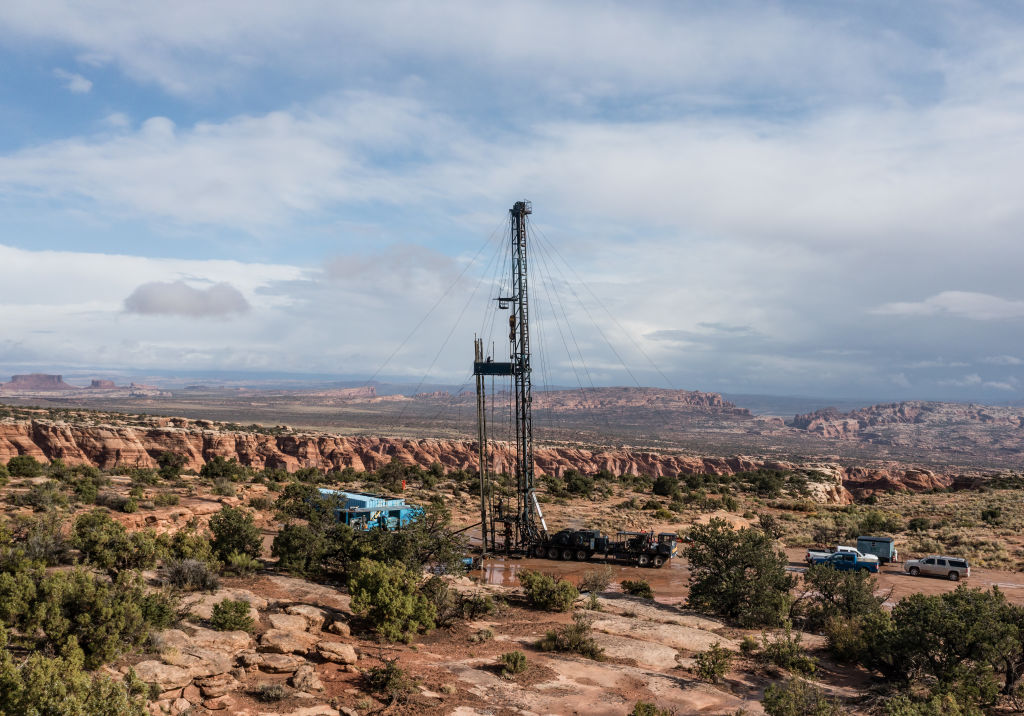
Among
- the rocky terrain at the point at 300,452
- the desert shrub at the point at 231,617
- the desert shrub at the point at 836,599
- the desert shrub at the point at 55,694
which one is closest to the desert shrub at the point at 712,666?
the desert shrub at the point at 836,599

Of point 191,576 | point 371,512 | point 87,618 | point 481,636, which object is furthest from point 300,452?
point 87,618

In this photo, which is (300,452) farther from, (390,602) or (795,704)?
(795,704)

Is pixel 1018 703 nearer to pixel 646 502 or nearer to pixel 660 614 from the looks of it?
pixel 660 614

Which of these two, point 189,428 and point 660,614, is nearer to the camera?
point 660,614

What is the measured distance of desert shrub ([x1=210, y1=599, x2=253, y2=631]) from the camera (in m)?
14.5

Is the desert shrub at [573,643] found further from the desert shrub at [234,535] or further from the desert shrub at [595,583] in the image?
the desert shrub at [234,535]

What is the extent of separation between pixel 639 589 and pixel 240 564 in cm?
1293

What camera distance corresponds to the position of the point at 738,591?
65.5 ft

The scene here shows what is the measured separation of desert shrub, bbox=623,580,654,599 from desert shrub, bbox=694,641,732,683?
Result: 7.68 metres

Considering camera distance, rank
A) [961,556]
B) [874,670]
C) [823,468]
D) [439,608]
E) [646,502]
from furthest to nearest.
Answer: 1. [823,468]
2. [646,502]
3. [961,556]
4. [439,608]
5. [874,670]

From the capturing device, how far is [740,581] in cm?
2019

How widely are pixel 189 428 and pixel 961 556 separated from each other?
207 feet

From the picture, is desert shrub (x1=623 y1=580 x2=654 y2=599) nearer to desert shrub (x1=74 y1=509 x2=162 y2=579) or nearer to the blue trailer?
the blue trailer

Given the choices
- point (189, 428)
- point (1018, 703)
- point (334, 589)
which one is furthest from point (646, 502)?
point (189, 428)
